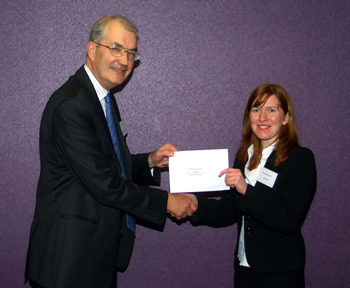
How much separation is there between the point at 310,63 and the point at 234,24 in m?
0.71

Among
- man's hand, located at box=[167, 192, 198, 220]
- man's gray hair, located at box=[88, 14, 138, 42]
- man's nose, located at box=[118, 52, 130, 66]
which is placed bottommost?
man's hand, located at box=[167, 192, 198, 220]

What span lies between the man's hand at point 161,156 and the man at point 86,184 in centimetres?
31

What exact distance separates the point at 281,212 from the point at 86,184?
3.73ft

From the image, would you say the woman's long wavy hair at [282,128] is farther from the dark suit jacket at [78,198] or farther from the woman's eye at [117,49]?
the woman's eye at [117,49]

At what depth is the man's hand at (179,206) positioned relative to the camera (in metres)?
2.11

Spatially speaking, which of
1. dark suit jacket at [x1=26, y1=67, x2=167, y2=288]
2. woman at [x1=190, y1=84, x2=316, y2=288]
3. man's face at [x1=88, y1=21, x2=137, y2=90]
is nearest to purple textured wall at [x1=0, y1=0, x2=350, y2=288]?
man's face at [x1=88, y1=21, x2=137, y2=90]

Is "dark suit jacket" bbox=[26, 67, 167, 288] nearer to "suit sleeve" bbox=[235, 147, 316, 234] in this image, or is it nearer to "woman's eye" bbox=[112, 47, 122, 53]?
"woman's eye" bbox=[112, 47, 122, 53]

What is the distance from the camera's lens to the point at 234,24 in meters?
2.57

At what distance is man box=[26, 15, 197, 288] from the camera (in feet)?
5.77

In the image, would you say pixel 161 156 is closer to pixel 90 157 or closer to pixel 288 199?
pixel 90 157

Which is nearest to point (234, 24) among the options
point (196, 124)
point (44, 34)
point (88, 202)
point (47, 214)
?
point (196, 124)

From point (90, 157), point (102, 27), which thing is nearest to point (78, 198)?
point (90, 157)

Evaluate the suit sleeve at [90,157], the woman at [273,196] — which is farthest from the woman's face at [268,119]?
the suit sleeve at [90,157]

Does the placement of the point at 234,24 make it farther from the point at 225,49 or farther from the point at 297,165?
the point at 297,165
